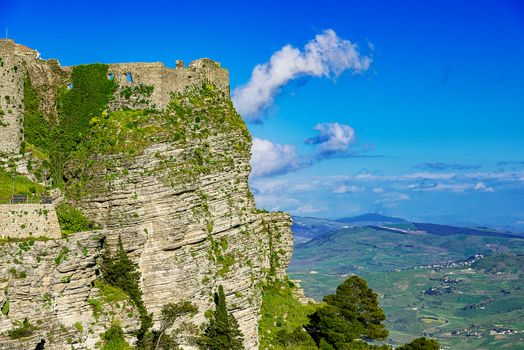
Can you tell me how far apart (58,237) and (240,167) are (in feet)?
64.9

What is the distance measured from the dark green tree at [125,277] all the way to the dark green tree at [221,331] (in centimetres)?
589

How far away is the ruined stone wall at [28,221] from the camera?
158 ft

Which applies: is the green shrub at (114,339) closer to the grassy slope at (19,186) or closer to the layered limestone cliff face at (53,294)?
the layered limestone cliff face at (53,294)

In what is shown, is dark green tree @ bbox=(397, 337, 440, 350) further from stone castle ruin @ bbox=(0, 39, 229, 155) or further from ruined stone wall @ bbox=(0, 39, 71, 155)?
ruined stone wall @ bbox=(0, 39, 71, 155)

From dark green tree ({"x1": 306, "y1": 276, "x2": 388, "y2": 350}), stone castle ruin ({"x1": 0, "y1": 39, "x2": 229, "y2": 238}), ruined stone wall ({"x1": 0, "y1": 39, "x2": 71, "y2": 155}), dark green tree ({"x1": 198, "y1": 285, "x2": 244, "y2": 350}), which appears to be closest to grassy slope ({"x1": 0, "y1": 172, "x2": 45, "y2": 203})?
stone castle ruin ({"x1": 0, "y1": 39, "x2": 229, "y2": 238})

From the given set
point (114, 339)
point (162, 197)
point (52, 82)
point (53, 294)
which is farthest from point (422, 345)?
point (52, 82)

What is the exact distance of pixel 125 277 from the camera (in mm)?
54000

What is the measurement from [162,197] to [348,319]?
25995 millimetres

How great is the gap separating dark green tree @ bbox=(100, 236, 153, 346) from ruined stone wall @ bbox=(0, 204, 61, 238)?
516cm

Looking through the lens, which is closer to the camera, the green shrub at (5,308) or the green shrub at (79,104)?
the green shrub at (5,308)

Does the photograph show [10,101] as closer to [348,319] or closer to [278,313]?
[278,313]

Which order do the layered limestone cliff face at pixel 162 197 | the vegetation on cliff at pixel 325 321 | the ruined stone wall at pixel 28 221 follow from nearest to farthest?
the ruined stone wall at pixel 28 221
the layered limestone cliff face at pixel 162 197
the vegetation on cliff at pixel 325 321

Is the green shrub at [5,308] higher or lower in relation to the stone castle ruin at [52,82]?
lower

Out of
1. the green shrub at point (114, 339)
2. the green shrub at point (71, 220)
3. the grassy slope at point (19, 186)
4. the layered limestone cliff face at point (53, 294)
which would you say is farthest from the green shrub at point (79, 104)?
the green shrub at point (114, 339)
